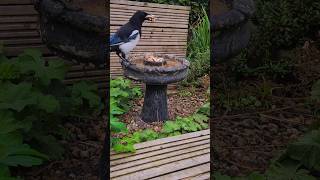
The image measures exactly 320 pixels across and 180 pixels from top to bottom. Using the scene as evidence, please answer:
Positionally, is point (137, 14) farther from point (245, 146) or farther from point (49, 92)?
point (245, 146)

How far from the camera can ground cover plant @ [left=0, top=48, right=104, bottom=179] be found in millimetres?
2406

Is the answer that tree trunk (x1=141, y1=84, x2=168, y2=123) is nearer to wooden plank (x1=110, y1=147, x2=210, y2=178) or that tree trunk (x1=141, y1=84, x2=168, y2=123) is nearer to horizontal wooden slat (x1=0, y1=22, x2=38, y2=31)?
wooden plank (x1=110, y1=147, x2=210, y2=178)

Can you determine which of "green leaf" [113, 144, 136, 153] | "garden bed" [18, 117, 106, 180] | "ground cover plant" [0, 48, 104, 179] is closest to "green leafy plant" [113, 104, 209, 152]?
"green leaf" [113, 144, 136, 153]

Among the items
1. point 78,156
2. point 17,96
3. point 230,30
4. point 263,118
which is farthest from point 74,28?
point 263,118

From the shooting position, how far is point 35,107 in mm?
2775

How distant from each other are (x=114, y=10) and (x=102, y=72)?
1.51 m

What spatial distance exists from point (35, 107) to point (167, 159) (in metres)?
0.92

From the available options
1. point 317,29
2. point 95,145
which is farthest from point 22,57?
point 317,29

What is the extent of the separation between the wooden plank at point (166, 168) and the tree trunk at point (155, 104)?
7.0 inches

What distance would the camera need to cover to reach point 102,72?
3484 mm

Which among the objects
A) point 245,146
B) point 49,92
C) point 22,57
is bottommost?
point 245,146

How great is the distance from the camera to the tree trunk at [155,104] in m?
2.10

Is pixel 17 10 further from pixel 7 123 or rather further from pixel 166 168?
pixel 166 168

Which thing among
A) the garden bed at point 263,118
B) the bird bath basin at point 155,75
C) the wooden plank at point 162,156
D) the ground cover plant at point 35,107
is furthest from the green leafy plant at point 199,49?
the garden bed at point 263,118
